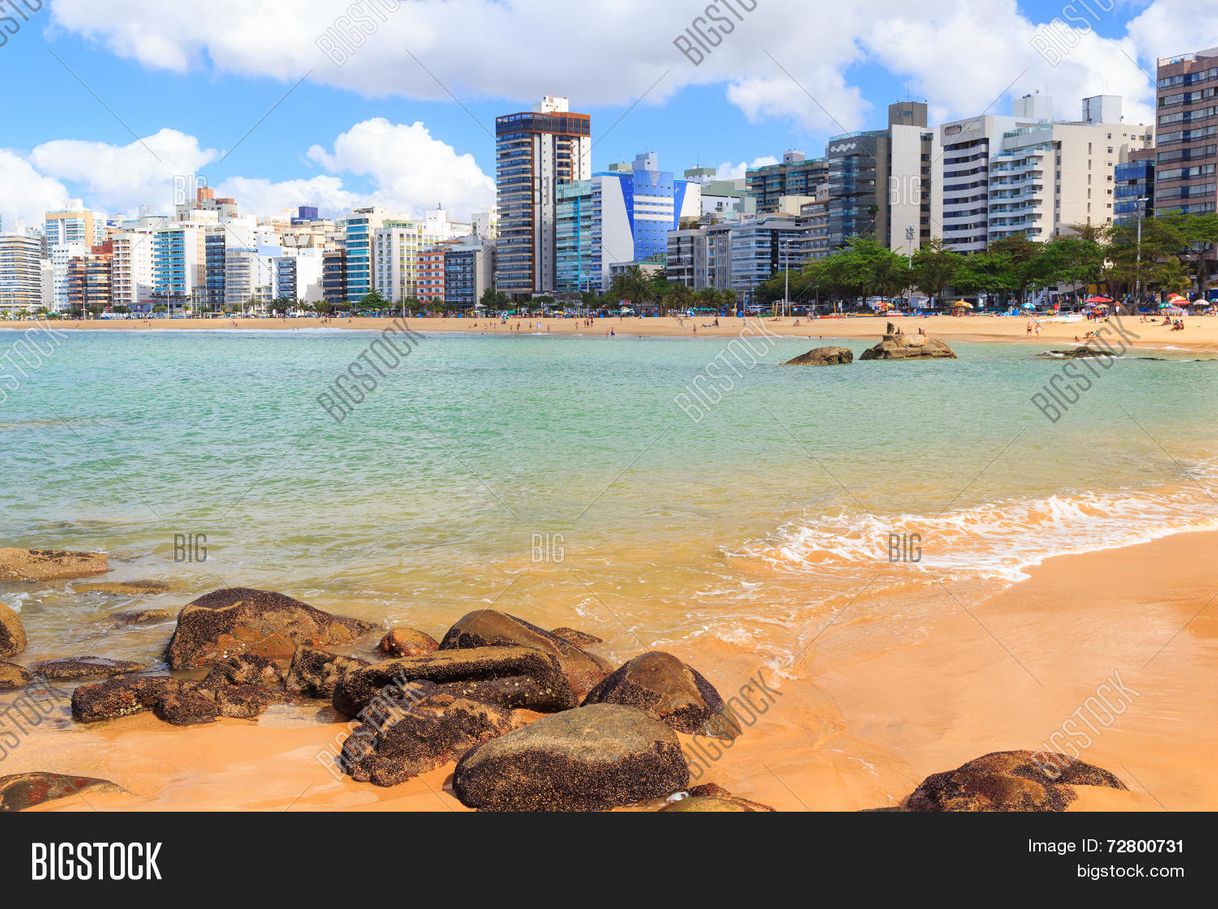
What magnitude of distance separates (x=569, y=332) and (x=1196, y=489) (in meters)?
124

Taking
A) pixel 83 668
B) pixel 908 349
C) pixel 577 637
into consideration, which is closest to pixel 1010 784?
pixel 577 637

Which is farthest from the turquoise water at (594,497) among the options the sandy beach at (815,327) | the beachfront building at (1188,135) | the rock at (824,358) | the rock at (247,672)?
the beachfront building at (1188,135)

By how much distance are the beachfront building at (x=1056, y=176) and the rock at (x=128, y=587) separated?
134 meters

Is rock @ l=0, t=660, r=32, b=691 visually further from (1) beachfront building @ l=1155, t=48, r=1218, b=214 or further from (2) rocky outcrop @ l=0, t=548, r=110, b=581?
(1) beachfront building @ l=1155, t=48, r=1218, b=214

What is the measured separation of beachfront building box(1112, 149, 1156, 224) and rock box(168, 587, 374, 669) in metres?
127

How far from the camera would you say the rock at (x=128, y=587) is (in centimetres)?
1198

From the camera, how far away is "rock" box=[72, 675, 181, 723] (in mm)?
8078

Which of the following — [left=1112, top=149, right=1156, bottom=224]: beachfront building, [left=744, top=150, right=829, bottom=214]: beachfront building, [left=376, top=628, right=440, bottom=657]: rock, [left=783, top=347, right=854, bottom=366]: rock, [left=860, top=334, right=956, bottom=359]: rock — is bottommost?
[left=376, top=628, right=440, bottom=657]: rock

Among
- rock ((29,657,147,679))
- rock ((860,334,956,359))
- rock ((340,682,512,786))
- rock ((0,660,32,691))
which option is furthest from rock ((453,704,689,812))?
rock ((860,334,956,359))

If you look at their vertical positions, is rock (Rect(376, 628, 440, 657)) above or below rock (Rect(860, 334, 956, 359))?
below

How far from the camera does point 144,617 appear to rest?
10992 millimetres

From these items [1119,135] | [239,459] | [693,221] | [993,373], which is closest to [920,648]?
[239,459]

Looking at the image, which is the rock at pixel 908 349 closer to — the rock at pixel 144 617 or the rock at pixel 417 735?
the rock at pixel 144 617
